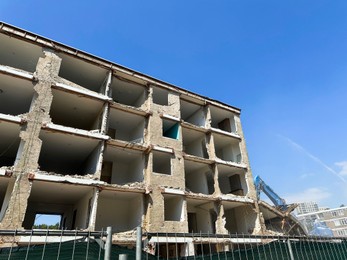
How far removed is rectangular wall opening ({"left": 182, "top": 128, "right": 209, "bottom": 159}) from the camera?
21.2 metres

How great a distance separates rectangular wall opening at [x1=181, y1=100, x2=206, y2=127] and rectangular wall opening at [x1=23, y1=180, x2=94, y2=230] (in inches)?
450

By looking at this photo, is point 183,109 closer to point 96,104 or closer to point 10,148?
point 96,104

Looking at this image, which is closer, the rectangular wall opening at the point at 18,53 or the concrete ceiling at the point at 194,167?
the rectangular wall opening at the point at 18,53

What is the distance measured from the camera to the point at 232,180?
22297 millimetres

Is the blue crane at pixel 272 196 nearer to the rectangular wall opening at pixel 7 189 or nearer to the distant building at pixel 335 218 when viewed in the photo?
the rectangular wall opening at pixel 7 189

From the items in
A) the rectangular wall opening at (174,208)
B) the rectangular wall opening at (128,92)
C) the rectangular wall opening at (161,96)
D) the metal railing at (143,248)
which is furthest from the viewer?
the rectangular wall opening at (161,96)

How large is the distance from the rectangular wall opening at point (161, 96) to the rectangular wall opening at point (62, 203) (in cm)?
951

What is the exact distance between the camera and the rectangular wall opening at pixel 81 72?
55.0 feet

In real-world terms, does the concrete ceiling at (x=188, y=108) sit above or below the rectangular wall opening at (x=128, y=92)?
above

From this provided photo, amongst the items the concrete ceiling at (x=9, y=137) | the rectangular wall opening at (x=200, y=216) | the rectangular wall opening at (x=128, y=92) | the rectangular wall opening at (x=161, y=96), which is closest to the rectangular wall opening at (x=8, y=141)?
the concrete ceiling at (x=9, y=137)

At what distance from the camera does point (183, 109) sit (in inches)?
904

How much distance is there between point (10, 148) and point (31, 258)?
13.6m

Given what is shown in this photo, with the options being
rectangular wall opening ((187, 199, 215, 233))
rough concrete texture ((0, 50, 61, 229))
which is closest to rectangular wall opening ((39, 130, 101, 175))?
rough concrete texture ((0, 50, 61, 229))

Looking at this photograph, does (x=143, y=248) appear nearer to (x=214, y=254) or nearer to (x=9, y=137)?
(x=214, y=254)
